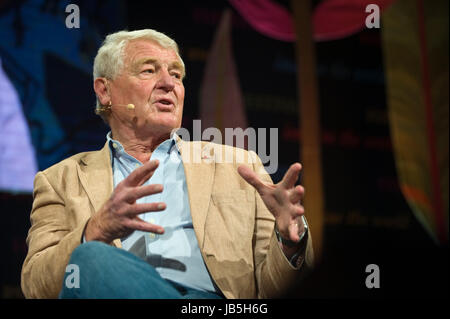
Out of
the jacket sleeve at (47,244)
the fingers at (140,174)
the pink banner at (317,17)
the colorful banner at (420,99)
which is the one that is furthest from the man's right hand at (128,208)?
the colorful banner at (420,99)

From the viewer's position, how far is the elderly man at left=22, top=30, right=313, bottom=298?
3.99ft

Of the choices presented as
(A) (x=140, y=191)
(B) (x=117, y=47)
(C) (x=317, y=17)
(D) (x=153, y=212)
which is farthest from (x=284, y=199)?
(C) (x=317, y=17)

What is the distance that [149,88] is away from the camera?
65.1 inches

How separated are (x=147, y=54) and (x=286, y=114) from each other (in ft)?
6.01

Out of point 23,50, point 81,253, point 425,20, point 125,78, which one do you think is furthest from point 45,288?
point 425,20

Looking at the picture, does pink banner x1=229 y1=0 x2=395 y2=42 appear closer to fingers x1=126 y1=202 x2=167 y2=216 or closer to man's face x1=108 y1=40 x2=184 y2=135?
man's face x1=108 y1=40 x2=184 y2=135

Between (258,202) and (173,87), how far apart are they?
18.1 inches

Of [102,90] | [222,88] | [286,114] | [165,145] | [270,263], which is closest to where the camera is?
[270,263]

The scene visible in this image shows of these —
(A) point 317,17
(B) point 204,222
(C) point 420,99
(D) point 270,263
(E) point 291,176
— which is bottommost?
(D) point 270,263

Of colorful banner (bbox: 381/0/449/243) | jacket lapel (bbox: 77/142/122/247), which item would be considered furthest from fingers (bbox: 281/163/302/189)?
colorful banner (bbox: 381/0/449/243)

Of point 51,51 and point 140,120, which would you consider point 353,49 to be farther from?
point 140,120

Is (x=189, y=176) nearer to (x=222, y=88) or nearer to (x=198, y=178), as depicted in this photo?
(x=198, y=178)

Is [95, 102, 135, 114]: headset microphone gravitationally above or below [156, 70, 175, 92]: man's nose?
below

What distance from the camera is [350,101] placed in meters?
3.67
